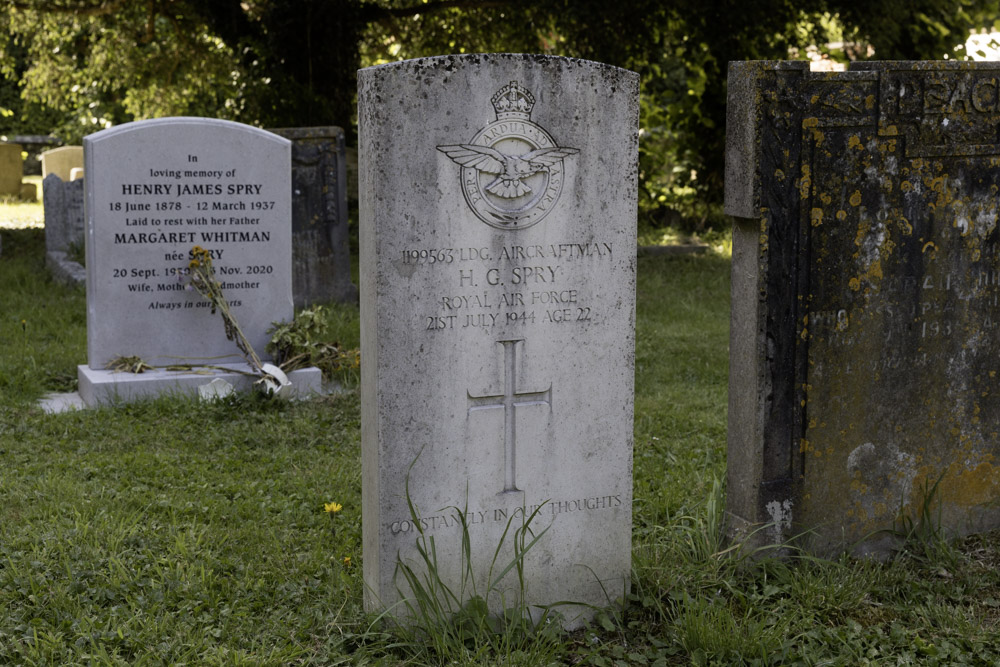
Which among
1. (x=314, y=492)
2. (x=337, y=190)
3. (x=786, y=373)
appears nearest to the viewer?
(x=786, y=373)

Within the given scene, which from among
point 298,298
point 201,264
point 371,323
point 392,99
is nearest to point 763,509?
point 371,323

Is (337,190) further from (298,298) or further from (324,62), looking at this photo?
(324,62)

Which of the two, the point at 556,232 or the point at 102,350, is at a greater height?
the point at 556,232

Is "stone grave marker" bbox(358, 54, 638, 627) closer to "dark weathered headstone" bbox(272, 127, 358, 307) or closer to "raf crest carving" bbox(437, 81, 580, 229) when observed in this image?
"raf crest carving" bbox(437, 81, 580, 229)

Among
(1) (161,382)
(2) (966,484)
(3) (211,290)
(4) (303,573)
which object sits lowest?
(4) (303,573)

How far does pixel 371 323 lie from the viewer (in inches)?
120

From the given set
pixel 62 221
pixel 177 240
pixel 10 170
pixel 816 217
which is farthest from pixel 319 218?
pixel 10 170

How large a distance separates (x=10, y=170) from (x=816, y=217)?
17686 mm

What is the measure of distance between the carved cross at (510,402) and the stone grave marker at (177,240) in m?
3.22

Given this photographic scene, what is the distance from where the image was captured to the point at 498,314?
3139 millimetres

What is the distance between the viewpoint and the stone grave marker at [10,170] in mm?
18122

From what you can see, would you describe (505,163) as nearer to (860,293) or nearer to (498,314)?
(498,314)

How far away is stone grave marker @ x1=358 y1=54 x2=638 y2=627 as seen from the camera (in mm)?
2986

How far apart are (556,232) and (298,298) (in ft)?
20.0
